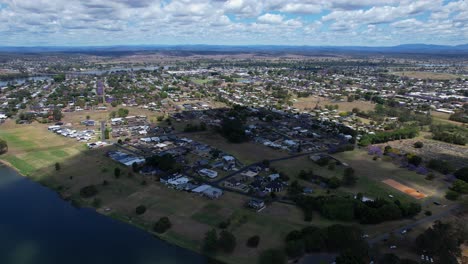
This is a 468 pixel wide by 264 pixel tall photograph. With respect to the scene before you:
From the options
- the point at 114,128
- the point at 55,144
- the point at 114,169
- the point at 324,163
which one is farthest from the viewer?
the point at 114,128

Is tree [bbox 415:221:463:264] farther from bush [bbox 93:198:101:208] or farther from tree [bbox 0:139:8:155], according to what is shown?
tree [bbox 0:139:8:155]

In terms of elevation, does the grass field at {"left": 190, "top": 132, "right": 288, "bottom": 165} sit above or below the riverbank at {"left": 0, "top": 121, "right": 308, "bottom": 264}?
above

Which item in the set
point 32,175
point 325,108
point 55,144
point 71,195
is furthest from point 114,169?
point 325,108

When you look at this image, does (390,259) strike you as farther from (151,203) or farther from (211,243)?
(151,203)

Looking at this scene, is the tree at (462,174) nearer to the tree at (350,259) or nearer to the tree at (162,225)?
the tree at (350,259)

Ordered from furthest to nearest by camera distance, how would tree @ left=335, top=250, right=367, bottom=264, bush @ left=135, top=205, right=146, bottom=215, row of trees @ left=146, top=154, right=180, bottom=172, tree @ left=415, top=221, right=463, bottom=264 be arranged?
1. row of trees @ left=146, top=154, right=180, bottom=172
2. bush @ left=135, top=205, right=146, bottom=215
3. tree @ left=415, top=221, right=463, bottom=264
4. tree @ left=335, top=250, right=367, bottom=264

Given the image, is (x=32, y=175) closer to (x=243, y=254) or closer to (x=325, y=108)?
(x=243, y=254)

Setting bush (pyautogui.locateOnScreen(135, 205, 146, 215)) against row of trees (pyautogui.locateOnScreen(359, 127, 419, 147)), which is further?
row of trees (pyautogui.locateOnScreen(359, 127, 419, 147))

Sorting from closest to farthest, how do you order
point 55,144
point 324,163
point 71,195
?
1. point 71,195
2. point 324,163
3. point 55,144

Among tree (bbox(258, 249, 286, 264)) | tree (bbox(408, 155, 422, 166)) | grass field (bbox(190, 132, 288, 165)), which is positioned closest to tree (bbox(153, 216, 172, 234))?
tree (bbox(258, 249, 286, 264))
